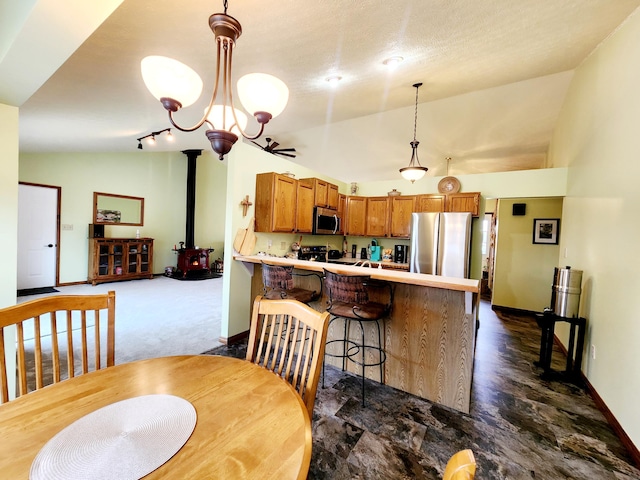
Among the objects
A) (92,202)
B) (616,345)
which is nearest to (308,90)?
(616,345)

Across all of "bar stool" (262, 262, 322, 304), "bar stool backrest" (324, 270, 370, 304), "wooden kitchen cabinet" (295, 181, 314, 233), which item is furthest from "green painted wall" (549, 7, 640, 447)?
"wooden kitchen cabinet" (295, 181, 314, 233)

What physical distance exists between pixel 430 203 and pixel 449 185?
1.36ft

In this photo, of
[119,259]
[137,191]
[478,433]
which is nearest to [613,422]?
[478,433]

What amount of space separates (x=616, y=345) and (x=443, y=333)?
4.14 ft

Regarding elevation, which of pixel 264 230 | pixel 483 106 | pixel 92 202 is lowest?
pixel 264 230

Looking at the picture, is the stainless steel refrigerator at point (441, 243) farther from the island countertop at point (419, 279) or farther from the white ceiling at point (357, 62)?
the island countertop at point (419, 279)

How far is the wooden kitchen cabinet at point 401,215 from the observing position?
4805 millimetres

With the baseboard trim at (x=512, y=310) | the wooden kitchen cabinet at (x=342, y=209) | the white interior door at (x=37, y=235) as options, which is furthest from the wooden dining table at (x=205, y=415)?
the white interior door at (x=37, y=235)

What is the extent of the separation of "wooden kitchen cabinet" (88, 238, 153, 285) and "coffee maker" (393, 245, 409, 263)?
19.9ft

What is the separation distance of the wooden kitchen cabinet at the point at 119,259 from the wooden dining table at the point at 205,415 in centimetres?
642

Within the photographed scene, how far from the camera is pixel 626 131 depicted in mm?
2172

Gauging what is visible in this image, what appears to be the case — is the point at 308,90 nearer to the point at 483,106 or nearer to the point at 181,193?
the point at 483,106

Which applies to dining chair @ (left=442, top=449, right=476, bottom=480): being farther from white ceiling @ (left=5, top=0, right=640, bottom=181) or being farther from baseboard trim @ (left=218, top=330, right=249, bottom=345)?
baseboard trim @ (left=218, top=330, right=249, bottom=345)

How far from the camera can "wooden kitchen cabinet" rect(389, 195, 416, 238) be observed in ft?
15.8
